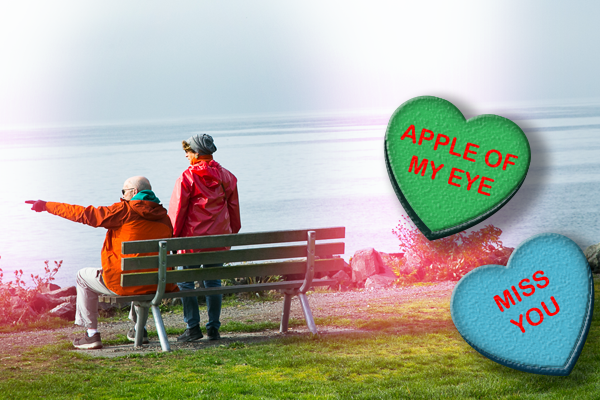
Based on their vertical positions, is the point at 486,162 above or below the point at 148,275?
above

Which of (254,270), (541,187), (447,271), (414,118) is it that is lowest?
(447,271)

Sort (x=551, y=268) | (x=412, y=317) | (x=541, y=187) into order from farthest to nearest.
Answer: (x=412, y=317), (x=541, y=187), (x=551, y=268)

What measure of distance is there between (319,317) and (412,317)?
0.90 m

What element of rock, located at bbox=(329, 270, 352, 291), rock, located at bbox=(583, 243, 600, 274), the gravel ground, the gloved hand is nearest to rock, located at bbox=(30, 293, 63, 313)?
the gravel ground

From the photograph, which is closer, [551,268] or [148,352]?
[551,268]

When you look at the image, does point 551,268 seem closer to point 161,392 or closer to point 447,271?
point 161,392

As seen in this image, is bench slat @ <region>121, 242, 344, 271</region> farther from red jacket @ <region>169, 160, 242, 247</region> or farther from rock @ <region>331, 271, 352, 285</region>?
rock @ <region>331, 271, 352, 285</region>

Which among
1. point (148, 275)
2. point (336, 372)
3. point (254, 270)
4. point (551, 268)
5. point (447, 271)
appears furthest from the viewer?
point (447, 271)

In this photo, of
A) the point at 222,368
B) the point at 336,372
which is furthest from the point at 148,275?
the point at 336,372

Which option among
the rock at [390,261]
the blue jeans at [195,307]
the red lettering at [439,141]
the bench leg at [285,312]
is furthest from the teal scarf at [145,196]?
the rock at [390,261]

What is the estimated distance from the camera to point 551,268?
415cm

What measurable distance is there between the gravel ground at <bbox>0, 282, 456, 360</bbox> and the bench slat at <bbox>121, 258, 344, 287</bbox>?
55cm

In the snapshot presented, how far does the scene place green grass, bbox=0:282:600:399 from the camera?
428 cm

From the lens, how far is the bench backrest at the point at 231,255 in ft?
17.2
